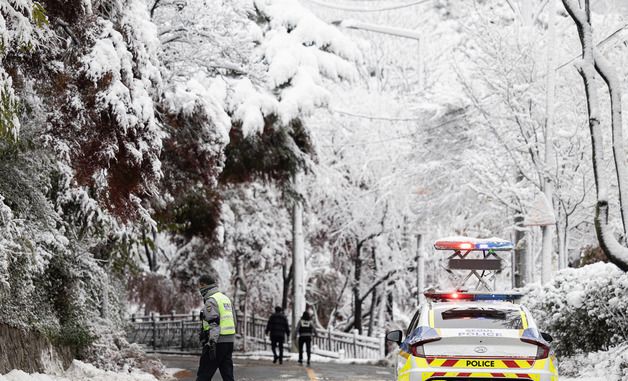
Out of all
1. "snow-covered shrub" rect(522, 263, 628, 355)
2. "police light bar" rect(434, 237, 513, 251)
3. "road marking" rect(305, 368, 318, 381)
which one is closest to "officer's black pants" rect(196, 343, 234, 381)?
"police light bar" rect(434, 237, 513, 251)

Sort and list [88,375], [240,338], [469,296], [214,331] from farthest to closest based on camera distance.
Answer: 1. [240,338]
2. [88,375]
3. [214,331]
4. [469,296]

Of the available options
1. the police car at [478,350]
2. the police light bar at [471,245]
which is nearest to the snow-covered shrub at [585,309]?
the police light bar at [471,245]

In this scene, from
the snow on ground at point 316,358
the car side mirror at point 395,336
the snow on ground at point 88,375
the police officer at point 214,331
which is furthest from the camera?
the snow on ground at point 316,358

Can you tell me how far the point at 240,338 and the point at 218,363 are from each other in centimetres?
2629

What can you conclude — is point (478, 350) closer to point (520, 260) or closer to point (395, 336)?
point (395, 336)

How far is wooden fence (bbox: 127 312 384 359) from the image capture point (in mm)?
34938

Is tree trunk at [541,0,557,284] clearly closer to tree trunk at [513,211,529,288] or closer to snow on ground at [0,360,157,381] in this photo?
tree trunk at [513,211,529,288]

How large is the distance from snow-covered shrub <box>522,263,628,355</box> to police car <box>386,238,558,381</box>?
505 centimetres

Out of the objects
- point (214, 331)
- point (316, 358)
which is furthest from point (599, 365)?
point (316, 358)

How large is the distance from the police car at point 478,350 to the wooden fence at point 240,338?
24.0 metres

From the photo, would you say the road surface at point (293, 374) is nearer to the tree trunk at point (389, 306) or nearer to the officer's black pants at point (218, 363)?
the officer's black pants at point (218, 363)

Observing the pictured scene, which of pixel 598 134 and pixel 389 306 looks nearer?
pixel 598 134

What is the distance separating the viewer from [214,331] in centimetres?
1234

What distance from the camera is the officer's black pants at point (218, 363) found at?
40.8 feet
